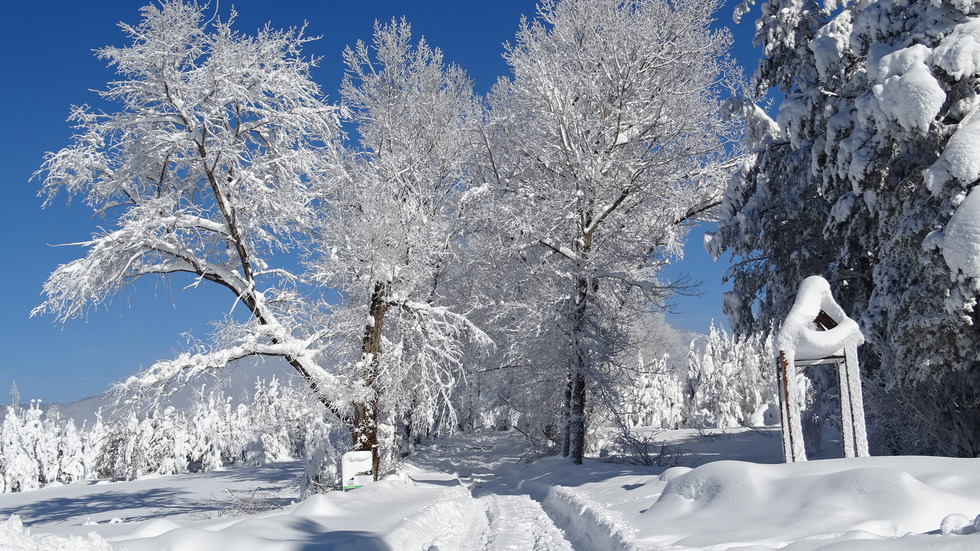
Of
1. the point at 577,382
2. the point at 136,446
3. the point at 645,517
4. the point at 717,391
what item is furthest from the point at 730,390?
the point at 136,446

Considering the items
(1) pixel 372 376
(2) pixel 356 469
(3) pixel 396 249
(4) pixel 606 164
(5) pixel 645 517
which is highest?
(4) pixel 606 164

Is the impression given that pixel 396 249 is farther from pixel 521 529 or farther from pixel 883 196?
pixel 883 196

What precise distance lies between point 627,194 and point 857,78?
494cm

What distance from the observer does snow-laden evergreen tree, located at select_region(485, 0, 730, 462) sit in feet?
44.4

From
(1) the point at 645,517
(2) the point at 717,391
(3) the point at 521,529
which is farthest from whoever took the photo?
(2) the point at 717,391

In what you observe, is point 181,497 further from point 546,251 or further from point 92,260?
point 546,251

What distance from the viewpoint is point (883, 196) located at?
9641 mm

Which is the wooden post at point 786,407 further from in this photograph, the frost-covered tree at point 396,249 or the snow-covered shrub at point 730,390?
the snow-covered shrub at point 730,390

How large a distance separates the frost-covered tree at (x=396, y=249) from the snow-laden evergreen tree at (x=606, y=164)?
7.87 ft

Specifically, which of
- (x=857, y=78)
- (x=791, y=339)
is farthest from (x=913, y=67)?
(x=791, y=339)

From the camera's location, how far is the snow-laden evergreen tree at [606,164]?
13.5 meters

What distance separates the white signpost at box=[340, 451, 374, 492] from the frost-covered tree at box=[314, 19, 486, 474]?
0.53 meters

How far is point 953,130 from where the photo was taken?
8.95 m

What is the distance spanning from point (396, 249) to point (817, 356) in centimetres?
791
